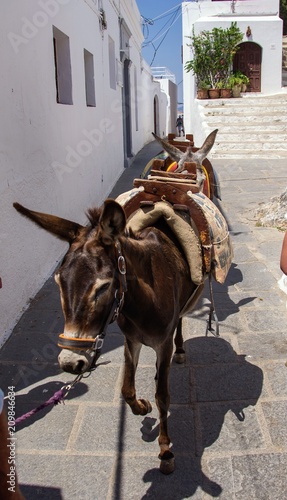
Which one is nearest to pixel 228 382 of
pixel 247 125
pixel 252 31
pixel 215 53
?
pixel 247 125

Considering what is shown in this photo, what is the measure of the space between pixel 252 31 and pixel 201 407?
19.5 m

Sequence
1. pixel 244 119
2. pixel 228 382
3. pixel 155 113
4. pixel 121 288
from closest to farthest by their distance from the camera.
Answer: pixel 121 288 < pixel 228 382 < pixel 244 119 < pixel 155 113

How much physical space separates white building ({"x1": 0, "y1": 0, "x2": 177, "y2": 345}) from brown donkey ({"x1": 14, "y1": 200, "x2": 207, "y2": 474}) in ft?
6.31

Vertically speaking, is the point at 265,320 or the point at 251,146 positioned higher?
the point at 251,146

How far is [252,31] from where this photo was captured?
754 inches

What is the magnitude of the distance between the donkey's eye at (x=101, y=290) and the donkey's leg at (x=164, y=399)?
783 mm

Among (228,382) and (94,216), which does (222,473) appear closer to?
(228,382)

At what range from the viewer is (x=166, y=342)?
2482 millimetres

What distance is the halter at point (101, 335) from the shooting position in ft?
5.80

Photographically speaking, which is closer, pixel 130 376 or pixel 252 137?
pixel 130 376

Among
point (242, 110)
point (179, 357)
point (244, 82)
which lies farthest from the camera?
point (244, 82)

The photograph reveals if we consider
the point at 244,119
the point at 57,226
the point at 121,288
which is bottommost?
the point at 121,288

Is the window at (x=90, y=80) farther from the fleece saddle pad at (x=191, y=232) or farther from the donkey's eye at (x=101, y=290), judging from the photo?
the donkey's eye at (x=101, y=290)

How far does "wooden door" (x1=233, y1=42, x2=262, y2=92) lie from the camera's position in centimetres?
1962
